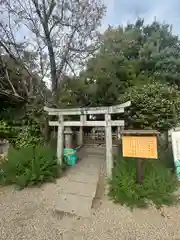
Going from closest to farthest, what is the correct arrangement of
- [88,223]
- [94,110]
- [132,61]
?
1. [88,223]
2. [94,110]
3. [132,61]

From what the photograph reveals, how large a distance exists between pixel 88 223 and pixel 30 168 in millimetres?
2167

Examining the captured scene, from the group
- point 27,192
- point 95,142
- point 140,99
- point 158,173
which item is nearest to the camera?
point 158,173

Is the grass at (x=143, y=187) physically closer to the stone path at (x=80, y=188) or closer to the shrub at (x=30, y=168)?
the stone path at (x=80, y=188)

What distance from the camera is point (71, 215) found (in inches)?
136

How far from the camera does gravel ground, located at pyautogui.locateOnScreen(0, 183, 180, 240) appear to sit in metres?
2.86

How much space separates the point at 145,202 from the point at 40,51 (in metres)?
5.56

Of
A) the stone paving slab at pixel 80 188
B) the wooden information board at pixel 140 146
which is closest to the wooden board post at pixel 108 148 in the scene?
the stone paving slab at pixel 80 188

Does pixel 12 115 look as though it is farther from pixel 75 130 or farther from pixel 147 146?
pixel 147 146

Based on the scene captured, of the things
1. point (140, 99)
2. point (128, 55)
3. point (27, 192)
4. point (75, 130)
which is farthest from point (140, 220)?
point (128, 55)

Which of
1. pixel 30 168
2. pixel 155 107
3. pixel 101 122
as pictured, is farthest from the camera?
pixel 155 107

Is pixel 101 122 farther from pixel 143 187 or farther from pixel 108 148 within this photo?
pixel 143 187

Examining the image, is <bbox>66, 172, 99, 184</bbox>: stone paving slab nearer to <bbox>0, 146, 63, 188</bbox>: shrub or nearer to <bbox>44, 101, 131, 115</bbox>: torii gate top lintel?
<bbox>0, 146, 63, 188</bbox>: shrub

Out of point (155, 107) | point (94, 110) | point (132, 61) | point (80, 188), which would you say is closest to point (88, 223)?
point (80, 188)

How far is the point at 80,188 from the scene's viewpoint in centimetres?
427
